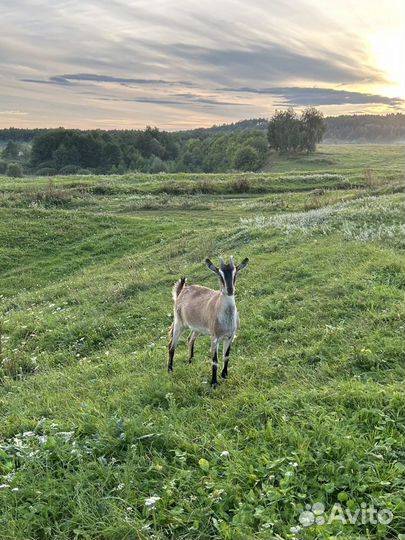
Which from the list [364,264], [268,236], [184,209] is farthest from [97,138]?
[364,264]

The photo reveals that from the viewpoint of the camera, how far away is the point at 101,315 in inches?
567

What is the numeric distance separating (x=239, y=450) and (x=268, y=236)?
16470 mm

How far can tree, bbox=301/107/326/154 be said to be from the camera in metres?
121

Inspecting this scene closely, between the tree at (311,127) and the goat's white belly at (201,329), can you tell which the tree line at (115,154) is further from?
the goat's white belly at (201,329)

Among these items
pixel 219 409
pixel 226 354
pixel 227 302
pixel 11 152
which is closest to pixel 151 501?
pixel 219 409

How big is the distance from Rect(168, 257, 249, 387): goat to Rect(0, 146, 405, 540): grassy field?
55 cm

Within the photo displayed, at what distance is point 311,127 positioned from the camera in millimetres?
120750

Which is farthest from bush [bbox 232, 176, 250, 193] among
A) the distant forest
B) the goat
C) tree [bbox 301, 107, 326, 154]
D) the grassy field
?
tree [bbox 301, 107, 326, 154]

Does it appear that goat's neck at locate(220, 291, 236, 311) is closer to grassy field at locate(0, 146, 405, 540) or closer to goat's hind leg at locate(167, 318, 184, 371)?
grassy field at locate(0, 146, 405, 540)

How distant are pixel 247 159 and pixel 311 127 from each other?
2167 cm

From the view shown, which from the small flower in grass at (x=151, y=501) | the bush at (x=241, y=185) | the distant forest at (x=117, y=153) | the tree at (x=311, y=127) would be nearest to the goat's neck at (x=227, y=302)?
the small flower in grass at (x=151, y=501)

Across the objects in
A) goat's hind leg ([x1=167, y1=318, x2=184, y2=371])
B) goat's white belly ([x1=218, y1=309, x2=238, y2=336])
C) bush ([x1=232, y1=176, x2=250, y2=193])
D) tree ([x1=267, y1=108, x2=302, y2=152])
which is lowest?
goat's hind leg ([x1=167, y1=318, x2=184, y2=371])

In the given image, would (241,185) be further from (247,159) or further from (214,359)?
(247,159)

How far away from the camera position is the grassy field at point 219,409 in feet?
16.2
